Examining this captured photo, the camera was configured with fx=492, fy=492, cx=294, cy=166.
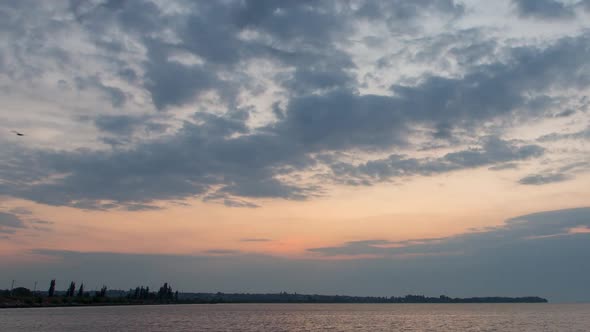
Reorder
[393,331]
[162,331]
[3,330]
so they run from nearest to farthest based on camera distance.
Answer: [3,330] < [162,331] < [393,331]

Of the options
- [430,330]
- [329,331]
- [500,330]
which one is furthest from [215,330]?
[500,330]

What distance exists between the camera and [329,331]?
137625mm

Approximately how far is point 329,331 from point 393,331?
1785 cm

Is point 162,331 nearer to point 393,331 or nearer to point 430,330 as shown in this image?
point 393,331

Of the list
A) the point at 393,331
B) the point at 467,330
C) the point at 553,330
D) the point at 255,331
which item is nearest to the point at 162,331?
the point at 255,331

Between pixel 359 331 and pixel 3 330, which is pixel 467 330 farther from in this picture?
pixel 3 330

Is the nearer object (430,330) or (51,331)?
(51,331)

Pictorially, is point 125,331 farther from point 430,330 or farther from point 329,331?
point 430,330

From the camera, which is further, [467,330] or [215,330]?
[467,330]

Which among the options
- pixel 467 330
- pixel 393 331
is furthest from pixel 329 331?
pixel 467 330

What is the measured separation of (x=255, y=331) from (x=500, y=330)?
70157 mm

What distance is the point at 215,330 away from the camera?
133125 millimetres

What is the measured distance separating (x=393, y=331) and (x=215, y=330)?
49.2 m

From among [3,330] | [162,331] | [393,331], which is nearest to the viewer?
[3,330]
